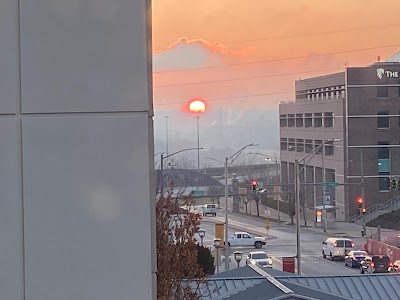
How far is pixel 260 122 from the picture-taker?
10.5 m

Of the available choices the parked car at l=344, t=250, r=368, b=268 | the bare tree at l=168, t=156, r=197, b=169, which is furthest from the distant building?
the bare tree at l=168, t=156, r=197, b=169

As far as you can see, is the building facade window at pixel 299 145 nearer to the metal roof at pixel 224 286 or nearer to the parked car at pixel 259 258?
the parked car at pixel 259 258

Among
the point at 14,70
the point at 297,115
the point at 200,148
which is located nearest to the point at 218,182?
the point at 200,148

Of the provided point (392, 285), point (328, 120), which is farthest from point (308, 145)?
point (392, 285)

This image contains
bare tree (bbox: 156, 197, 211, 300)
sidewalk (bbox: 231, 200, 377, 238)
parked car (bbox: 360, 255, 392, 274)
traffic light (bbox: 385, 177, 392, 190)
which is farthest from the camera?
traffic light (bbox: 385, 177, 392, 190)

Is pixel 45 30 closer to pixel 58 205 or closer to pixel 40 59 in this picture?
pixel 40 59

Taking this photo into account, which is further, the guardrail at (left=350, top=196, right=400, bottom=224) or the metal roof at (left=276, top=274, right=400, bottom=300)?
the guardrail at (left=350, top=196, right=400, bottom=224)

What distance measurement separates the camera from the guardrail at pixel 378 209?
11.4 metres

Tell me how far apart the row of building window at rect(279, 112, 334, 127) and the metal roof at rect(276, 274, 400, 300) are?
5.85 metres

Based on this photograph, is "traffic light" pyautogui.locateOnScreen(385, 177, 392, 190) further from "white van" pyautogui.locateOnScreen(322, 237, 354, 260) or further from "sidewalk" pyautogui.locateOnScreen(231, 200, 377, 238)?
"white van" pyautogui.locateOnScreen(322, 237, 354, 260)

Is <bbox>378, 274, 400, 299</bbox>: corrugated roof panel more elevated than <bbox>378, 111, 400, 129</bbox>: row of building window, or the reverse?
<bbox>378, 111, 400, 129</bbox>: row of building window

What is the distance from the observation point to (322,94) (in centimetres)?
1200

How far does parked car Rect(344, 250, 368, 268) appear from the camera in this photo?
9977 millimetres

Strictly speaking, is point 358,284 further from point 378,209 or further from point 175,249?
point 378,209
